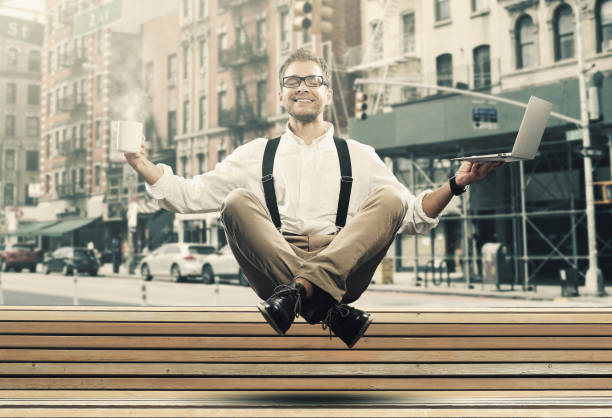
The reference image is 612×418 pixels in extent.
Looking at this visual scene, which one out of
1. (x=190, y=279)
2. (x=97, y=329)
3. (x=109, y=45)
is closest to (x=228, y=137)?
(x=190, y=279)

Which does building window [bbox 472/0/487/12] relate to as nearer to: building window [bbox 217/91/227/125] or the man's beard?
building window [bbox 217/91/227/125]

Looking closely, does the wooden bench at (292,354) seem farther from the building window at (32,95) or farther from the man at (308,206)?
the building window at (32,95)

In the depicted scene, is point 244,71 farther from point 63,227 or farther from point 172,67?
point 63,227

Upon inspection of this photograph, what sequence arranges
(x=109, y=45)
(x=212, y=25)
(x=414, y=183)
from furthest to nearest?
(x=212, y=25)
(x=414, y=183)
(x=109, y=45)

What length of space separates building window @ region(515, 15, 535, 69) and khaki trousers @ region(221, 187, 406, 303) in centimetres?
1966

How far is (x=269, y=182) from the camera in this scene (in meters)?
3.27

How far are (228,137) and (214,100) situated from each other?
211 cm

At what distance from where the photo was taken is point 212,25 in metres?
29.0

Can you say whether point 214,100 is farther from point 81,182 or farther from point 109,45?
point 109,45

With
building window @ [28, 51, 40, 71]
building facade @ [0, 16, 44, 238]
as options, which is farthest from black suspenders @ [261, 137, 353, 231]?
building window @ [28, 51, 40, 71]

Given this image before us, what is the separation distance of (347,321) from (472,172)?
894mm

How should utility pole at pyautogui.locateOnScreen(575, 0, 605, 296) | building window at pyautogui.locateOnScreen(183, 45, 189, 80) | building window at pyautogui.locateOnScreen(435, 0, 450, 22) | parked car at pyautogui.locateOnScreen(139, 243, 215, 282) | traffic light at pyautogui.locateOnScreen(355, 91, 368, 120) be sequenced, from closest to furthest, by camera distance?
1. traffic light at pyautogui.locateOnScreen(355, 91, 368, 120)
2. utility pole at pyautogui.locateOnScreen(575, 0, 605, 296)
3. parked car at pyautogui.locateOnScreen(139, 243, 215, 282)
4. building window at pyautogui.locateOnScreen(183, 45, 189, 80)
5. building window at pyautogui.locateOnScreen(435, 0, 450, 22)

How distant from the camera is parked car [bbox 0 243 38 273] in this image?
105 feet

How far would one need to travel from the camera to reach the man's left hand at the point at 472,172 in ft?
9.96
